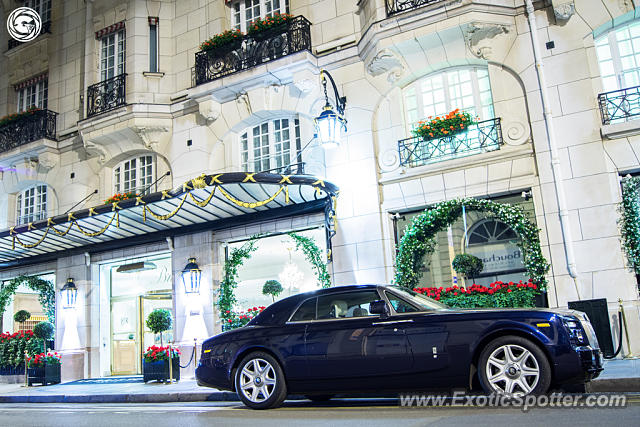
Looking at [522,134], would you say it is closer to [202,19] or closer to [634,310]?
Answer: [634,310]

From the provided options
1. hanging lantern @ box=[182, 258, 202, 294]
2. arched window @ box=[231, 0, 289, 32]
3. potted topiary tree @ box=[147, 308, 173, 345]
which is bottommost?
potted topiary tree @ box=[147, 308, 173, 345]

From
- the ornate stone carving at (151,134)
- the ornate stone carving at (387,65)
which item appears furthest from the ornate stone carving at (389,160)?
the ornate stone carving at (151,134)

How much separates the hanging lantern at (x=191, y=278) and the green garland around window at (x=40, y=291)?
243 inches

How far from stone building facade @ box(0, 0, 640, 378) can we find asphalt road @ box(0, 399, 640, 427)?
22.0 ft

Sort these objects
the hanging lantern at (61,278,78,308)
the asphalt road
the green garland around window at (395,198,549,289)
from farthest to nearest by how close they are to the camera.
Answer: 1. the hanging lantern at (61,278,78,308)
2. the green garland around window at (395,198,549,289)
3. the asphalt road

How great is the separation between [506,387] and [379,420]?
1.55 metres

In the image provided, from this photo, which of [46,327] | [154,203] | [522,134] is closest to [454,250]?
[522,134]

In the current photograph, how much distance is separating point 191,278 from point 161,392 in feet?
16.1

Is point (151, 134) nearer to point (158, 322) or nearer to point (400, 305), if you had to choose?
point (158, 322)

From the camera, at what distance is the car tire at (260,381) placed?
7934mm

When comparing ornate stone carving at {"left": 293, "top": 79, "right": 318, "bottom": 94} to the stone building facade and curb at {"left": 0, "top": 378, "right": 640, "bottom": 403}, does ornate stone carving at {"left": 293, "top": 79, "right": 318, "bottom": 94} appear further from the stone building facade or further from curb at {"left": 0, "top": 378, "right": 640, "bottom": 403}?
curb at {"left": 0, "top": 378, "right": 640, "bottom": 403}

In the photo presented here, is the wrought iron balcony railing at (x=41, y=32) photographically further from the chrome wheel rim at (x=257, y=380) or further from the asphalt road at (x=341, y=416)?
the chrome wheel rim at (x=257, y=380)

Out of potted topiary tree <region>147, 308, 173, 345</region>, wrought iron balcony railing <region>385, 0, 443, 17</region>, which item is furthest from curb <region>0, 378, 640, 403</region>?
wrought iron balcony railing <region>385, 0, 443, 17</region>

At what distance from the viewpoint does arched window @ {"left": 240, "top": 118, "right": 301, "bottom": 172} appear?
1683 centimetres
